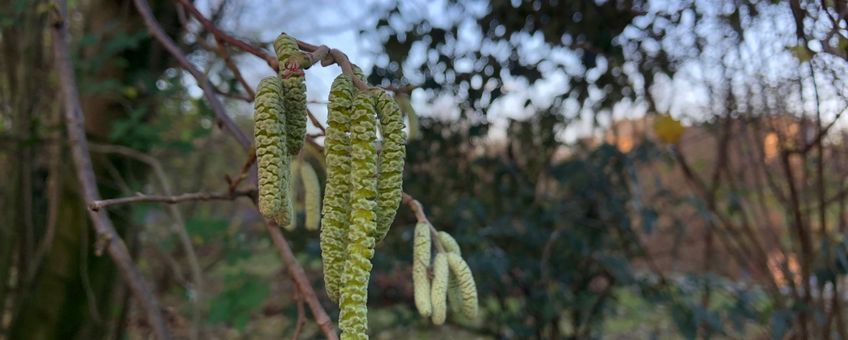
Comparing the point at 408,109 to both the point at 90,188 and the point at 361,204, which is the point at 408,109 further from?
the point at 90,188

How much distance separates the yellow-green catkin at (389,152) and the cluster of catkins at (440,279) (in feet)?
0.75

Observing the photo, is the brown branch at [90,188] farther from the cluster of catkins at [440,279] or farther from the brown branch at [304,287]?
the cluster of catkins at [440,279]

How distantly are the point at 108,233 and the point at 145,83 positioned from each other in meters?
1.89

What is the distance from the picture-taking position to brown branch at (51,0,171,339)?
40.8 inches

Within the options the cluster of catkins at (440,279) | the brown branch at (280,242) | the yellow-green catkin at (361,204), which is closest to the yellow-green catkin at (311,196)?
the brown branch at (280,242)

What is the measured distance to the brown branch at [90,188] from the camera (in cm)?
104

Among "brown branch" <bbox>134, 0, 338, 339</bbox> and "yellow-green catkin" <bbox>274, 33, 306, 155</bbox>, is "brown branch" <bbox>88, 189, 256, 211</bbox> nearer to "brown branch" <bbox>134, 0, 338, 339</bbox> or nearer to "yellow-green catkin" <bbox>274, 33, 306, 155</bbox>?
"brown branch" <bbox>134, 0, 338, 339</bbox>

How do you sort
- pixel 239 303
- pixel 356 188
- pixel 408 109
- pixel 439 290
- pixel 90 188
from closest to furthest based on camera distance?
pixel 356 188 < pixel 439 290 < pixel 408 109 < pixel 90 188 < pixel 239 303

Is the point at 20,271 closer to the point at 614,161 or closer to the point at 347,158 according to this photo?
the point at 614,161

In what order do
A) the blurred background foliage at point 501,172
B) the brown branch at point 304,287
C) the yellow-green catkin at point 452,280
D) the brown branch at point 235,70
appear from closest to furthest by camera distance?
the brown branch at point 304,287 < the yellow-green catkin at point 452,280 < the brown branch at point 235,70 < the blurred background foliage at point 501,172

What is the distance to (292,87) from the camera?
63 cm

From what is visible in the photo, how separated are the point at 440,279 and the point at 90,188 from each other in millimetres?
651

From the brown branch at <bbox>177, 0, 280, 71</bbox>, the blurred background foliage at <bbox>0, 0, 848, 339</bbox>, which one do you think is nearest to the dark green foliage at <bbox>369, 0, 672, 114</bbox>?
the blurred background foliage at <bbox>0, 0, 848, 339</bbox>

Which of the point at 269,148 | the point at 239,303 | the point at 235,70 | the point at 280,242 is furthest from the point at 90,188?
the point at 239,303
